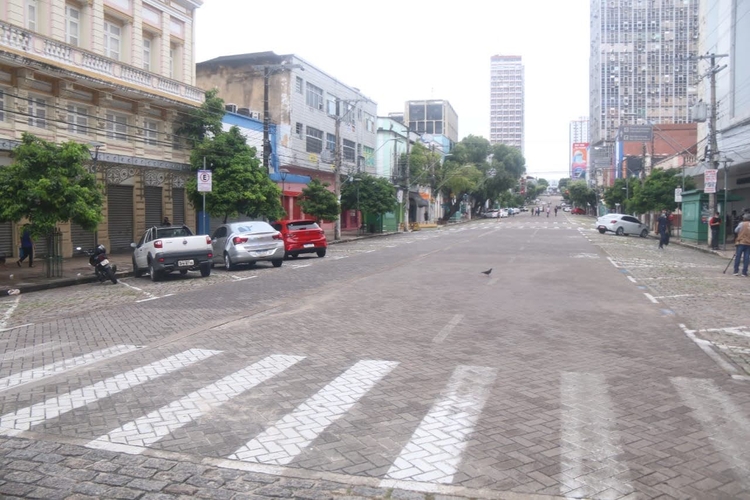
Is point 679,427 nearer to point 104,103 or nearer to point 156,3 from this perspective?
point 104,103

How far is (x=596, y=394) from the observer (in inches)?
262

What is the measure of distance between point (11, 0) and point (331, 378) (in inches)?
869

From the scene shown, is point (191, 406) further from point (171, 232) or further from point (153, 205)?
point (153, 205)

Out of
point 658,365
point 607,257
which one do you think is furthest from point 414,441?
point 607,257

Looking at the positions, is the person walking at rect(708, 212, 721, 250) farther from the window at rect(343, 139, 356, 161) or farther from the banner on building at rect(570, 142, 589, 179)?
the banner on building at rect(570, 142, 589, 179)

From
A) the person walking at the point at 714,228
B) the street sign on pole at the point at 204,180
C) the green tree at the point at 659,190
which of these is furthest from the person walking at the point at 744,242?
the green tree at the point at 659,190

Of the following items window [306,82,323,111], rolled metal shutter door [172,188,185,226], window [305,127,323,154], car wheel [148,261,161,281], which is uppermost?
window [306,82,323,111]

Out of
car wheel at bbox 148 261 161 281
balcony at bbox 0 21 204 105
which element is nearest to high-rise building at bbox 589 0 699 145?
balcony at bbox 0 21 204 105

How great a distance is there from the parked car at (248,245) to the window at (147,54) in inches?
467

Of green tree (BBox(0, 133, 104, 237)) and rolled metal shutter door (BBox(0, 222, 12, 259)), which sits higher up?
green tree (BBox(0, 133, 104, 237))

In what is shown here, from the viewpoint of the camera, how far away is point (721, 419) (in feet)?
19.3

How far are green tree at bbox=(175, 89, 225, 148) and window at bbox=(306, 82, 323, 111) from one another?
1457 cm

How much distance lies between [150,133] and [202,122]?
105 inches

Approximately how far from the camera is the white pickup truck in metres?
18.5
